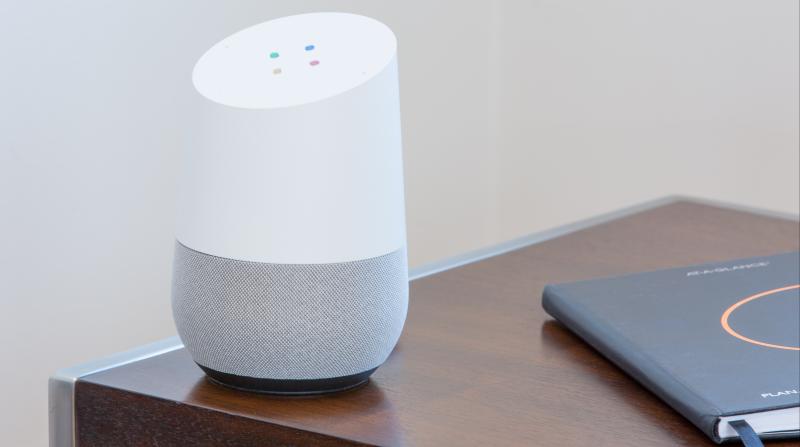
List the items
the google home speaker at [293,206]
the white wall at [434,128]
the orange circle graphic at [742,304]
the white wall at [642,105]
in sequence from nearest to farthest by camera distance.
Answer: the google home speaker at [293,206] < the orange circle graphic at [742,304] < the white wall at [434,128] < the white wall at [642,105]

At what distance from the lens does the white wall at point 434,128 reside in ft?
5.08

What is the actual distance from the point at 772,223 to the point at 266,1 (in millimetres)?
1125

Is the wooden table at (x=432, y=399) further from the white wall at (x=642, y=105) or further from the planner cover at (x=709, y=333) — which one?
the white wall at (x=642, y=105)

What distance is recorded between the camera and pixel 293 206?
504 mm

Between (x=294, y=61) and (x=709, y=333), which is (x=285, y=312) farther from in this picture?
(x=709, y=333)

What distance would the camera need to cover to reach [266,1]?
1894 mm

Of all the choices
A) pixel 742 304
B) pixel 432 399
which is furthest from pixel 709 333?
pixel 432 399

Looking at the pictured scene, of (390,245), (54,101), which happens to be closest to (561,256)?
(390,245)

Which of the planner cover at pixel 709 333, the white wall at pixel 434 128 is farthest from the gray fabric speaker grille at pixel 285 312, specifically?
the white wall at pixel 434 128

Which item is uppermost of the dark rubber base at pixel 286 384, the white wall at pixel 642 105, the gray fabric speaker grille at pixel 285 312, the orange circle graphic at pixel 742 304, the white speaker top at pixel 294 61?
the white speaker top at pixel 294 61

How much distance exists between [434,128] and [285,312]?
6.13ft

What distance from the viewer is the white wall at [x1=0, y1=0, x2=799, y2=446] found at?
5.08 feet

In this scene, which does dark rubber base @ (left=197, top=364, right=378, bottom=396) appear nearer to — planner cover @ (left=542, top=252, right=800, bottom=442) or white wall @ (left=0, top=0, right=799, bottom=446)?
planner cover @ (left=542, top=252, right=800, bottom=442)

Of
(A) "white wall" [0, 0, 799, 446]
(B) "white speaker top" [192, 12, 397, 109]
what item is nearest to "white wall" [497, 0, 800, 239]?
(A) "white wall" [0, 0, 799, 446]
